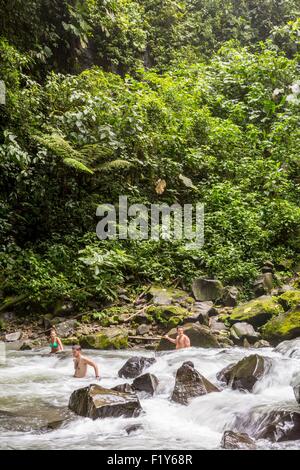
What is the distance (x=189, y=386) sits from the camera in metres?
6.18

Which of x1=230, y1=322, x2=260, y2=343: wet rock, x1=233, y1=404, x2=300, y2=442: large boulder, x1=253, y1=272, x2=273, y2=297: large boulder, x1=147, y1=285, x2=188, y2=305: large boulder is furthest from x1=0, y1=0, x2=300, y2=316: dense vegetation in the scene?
x1=233, y1=404, x2=300, y2=442: large boulder

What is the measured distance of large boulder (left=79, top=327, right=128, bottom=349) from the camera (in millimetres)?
9141

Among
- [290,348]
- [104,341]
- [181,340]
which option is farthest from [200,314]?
[290,348]

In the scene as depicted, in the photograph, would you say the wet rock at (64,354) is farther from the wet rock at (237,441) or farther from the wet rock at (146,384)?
the wet rock at (237,441)

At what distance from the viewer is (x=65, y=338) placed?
9547 millimetres

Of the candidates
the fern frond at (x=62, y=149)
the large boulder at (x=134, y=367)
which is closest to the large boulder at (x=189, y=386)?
the large boulder at (x=134, y=367)

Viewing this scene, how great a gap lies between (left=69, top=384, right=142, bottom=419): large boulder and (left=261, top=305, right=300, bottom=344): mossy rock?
395cm

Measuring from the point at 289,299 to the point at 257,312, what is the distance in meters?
0.86

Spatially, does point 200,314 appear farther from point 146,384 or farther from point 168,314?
point 146,384

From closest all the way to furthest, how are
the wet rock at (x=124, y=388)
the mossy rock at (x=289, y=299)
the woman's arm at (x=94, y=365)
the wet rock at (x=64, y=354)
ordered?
the wet rock at (x=124, y=388)
the woman's arm at (x=94, y=365)
the wet rock at (x=64, y=354)
the mossy rock at (x=289, y=299)

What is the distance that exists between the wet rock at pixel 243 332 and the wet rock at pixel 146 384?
2.98 meters

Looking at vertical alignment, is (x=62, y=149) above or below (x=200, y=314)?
above

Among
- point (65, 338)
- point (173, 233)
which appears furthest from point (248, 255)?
point (65, 338)

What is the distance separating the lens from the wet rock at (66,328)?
971 cm
